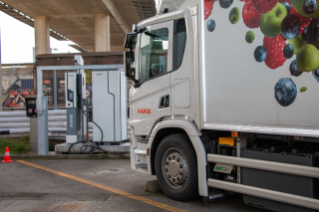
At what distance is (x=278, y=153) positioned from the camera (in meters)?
3.88

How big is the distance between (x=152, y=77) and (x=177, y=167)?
57.2 inches

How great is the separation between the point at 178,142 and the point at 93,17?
24935mm

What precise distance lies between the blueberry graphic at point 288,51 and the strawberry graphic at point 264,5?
1.62 feet

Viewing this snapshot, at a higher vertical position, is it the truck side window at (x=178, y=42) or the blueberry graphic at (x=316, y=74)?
the truck side window at (x=178, y=42)

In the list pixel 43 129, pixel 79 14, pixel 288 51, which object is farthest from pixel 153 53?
pixel 79 14

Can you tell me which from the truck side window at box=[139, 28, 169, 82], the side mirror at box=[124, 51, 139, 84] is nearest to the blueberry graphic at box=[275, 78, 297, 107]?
the truck side window at box=[139, 28, 169, 82]

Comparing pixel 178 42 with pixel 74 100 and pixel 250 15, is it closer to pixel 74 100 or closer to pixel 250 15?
pixel 250 15

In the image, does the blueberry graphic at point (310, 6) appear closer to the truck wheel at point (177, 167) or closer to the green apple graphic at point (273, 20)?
the green apple graphic at point (273, 20)

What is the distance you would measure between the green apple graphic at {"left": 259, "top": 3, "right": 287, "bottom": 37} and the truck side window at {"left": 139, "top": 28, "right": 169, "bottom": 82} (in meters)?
1.62

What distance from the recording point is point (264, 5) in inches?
152

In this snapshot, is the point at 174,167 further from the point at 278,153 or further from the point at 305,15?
the point at 305,15

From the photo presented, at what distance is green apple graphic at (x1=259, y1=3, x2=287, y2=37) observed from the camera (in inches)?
144

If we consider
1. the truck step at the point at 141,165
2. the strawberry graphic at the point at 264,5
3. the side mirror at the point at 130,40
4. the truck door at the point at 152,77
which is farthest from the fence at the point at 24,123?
the strawberry graphic at the point at 264,5

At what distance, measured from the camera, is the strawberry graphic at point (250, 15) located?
3924 millimetres
